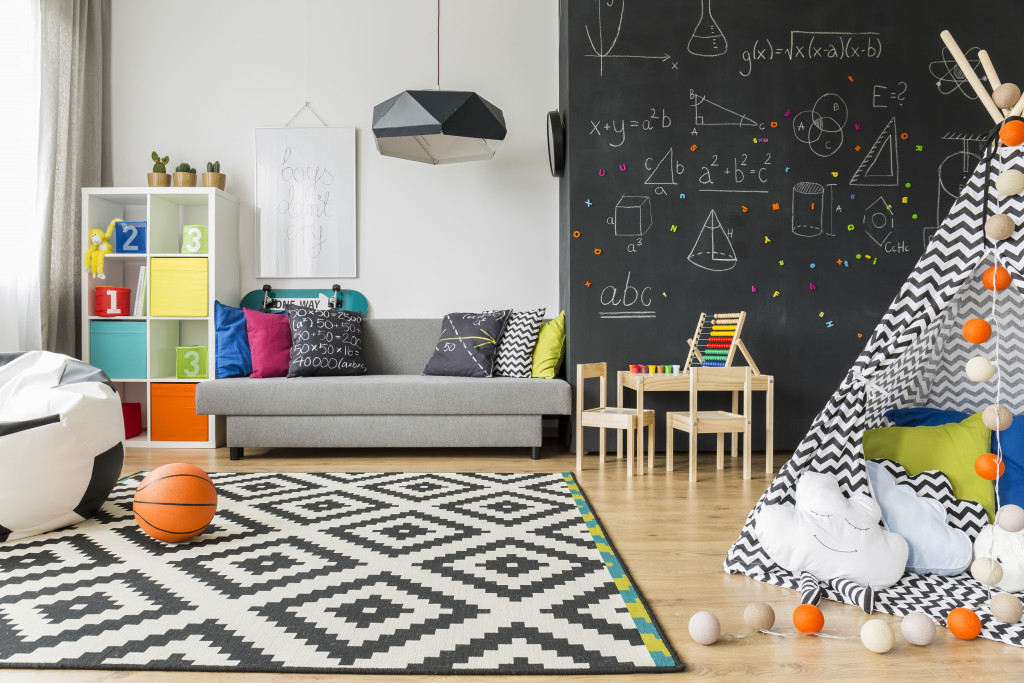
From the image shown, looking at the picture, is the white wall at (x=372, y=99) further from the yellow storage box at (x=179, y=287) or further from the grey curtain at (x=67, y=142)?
the yellow storage box at (x=179, y=287)

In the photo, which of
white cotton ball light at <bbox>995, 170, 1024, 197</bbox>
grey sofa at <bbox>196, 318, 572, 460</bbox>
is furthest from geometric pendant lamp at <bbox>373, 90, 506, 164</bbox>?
white cotton ball light at <bbox>995, 170, 1024, 197</bbox>

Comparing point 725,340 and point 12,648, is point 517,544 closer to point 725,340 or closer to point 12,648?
point 12,648

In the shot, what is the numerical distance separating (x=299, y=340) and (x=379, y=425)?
799 mm

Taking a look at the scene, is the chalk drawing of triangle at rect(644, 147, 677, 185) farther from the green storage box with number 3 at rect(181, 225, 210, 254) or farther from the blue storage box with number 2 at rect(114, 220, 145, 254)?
the blue storage box with number 2 at rect(114, 220, 145, 254)

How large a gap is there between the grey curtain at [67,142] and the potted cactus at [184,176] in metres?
Answer: 0.58

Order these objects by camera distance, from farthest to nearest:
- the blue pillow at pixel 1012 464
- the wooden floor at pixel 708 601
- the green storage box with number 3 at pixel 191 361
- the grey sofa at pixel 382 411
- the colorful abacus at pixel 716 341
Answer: the green storage box with number 3 at pixel 191 361, the grey sofa at pixel 382 411, the colorful abacus at pixel 716 341, the blue pillow at pixel 1012 464, the wooden floor at pixel 708 601

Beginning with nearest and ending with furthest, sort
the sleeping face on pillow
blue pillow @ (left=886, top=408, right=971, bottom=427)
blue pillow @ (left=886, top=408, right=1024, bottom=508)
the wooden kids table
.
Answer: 1. the sleeping face on pillow
2. blue pillow @ (left=886, top=408, right=1024, bottom=508)
3. blue pillow @ (left=886, top=408, right=971, bottom=427)
4. the wooden kids table

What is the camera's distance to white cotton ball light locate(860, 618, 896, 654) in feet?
4.73

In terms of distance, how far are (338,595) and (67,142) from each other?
143 inches

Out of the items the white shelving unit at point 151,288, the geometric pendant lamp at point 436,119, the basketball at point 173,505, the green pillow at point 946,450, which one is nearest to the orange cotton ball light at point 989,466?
the green pillow at point 946,450

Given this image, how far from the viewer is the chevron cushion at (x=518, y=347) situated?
159 inches

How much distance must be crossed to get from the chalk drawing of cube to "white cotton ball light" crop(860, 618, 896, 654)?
2.65 meters

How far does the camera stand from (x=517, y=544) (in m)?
2.17

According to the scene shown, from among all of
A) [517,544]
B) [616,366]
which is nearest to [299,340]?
[616,366]
